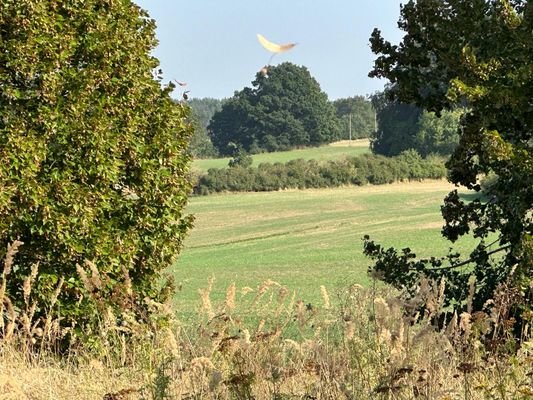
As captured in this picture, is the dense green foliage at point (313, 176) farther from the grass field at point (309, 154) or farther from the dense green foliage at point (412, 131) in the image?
the grass field at point (309, 154)

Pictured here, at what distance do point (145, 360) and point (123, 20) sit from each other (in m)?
6.32

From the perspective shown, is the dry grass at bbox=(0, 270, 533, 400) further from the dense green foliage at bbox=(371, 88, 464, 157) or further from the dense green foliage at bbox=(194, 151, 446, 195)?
the dense green foliage at bbox=(371, 88, 464, 157)

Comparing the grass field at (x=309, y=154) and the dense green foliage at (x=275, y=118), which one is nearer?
the grass field at (x=309, y=154)

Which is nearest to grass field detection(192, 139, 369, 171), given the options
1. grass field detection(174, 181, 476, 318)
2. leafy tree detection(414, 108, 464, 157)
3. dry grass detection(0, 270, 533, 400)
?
leafy tree detection(414, 108, 464, 157)

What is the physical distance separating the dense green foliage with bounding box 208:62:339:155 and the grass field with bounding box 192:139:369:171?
3.01m

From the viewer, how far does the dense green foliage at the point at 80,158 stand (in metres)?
9.97

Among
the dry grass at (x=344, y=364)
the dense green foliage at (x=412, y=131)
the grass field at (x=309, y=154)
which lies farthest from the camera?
the grass field at (x=309, y=154)

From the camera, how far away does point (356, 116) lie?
15900 cm

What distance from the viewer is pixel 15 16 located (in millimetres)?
10016

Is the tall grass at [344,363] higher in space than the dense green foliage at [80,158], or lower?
lower

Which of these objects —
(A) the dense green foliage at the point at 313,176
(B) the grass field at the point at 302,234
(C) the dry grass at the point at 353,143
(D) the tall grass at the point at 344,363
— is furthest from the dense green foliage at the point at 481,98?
(C) the dry grass at the point at 353,143

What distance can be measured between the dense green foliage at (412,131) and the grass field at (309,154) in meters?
5.34

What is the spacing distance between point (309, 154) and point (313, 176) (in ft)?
120

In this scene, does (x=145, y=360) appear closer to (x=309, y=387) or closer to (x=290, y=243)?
(x=309, y=387)
